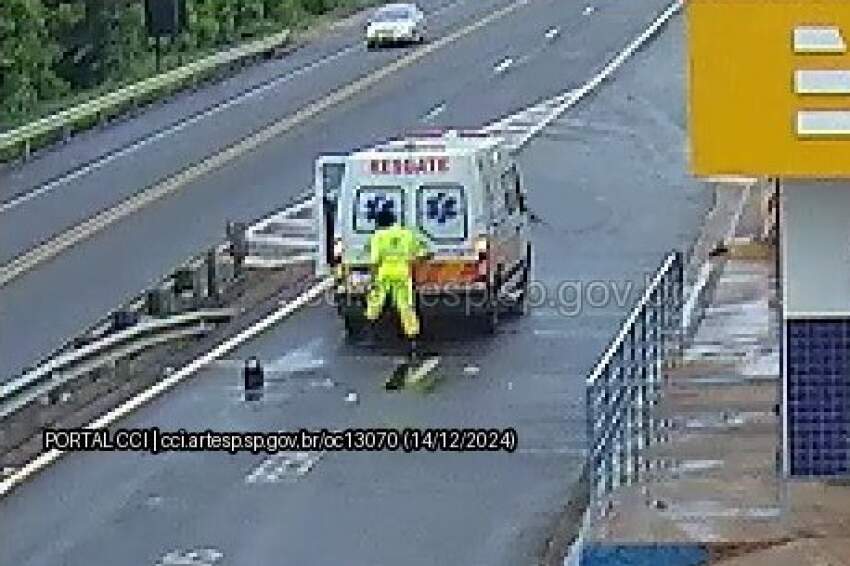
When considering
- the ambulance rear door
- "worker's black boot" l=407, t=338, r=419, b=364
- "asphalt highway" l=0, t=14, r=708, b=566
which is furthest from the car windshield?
"worker's black boot" l=407, t=338, r=419, b=364

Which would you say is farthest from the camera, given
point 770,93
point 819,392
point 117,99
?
point 117,99

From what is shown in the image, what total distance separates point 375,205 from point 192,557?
375 inches

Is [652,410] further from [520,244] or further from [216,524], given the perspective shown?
[520,244]

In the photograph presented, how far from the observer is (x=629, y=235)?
36375 millimetres

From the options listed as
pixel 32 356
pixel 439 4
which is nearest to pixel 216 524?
pixel 32 356

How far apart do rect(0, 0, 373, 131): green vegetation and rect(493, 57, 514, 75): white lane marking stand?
6757 mm

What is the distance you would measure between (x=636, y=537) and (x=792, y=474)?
5.93ft

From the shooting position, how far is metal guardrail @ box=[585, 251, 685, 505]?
1836 centimetres

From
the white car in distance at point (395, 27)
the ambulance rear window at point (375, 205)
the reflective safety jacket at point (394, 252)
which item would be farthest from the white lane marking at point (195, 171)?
the reflective safety jacket at point (394, 252)

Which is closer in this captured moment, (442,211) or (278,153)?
(442,211)

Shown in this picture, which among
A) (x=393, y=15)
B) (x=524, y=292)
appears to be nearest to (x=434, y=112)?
(x=393, y=15)

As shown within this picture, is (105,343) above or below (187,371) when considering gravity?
above

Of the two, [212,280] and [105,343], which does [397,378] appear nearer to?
[105,343]

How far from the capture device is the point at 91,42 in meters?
59.4
